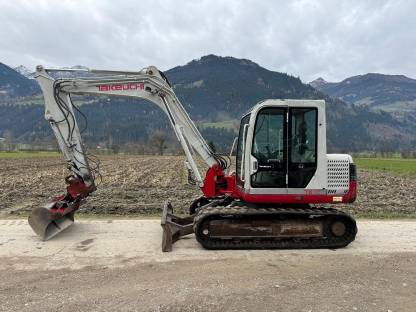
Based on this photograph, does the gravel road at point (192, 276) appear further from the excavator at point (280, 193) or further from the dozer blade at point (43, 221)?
the excavator at point (280, 193)

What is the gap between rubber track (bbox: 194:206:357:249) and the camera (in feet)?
29.6

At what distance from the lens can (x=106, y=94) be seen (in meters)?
10.4

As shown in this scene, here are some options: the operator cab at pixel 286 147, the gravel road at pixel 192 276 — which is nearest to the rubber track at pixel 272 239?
the gravel road at pixel 192 276

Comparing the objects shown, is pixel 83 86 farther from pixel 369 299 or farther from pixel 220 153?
pixel 369 299

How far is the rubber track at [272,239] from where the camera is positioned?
9023 mm

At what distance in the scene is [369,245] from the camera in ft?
31.3

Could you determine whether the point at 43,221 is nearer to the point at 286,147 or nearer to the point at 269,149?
the point at 269,149

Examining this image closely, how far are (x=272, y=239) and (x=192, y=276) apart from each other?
8.25 feet

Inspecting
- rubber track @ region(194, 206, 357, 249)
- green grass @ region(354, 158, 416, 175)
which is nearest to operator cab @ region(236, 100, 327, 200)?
rubber track @ region(194, 206, 357, 249)

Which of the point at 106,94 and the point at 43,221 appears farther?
the point at 106,94

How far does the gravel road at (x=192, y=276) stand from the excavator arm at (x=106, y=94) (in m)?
1.20

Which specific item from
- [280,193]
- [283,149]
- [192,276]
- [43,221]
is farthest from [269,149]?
[43,221]

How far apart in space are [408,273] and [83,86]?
797 centimetres

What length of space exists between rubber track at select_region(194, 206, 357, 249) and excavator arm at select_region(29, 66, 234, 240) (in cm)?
138
